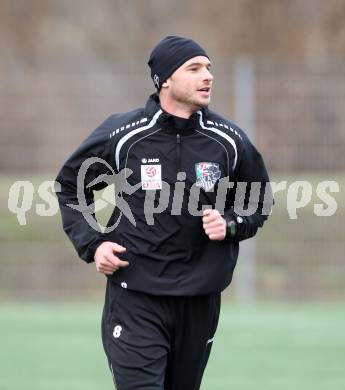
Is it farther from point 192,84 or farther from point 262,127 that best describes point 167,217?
point 262,127

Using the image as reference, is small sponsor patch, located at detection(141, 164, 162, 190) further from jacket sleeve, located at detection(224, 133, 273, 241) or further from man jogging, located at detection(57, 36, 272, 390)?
jacket sleeve, located at detection(224, 133, 273, 241)

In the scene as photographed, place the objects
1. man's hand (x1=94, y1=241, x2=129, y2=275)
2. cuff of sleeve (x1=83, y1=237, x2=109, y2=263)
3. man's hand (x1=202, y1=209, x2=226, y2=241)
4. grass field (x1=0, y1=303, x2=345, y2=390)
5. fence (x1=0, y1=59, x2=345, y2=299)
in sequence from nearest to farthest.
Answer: man's hand (x1=202, y1=209, x2=226, y2=241), man's hand (x1=94, y1=241, x2=129, y2=275), cuff of sleeve (x1=83, y1=237, x2=109, y2=263), grass field (x1=0, y1=303, x2=345, y2=390), fence (x1=0, y1=59, x2=345, y2=299)

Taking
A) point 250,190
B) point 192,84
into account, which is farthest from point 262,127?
point 192,84

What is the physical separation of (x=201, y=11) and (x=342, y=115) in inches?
345

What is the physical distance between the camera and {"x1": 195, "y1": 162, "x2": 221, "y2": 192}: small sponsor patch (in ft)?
17.5

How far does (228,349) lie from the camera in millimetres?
9062

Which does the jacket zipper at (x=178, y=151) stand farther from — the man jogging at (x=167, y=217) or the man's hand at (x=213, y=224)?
the man's hand at (x=213, y=224)

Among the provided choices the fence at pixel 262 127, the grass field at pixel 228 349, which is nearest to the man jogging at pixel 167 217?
the grass field at pixel 228 349

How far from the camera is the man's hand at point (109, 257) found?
527cm

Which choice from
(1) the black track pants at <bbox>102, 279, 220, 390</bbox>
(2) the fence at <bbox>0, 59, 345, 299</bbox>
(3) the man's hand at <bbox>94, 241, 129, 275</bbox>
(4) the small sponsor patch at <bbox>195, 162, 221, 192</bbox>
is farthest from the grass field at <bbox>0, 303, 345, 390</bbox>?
(4) the small sponsor patch at <bbox>195, 162, 221, 192</bbox>

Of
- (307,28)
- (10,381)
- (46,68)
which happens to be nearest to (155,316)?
(10,381)

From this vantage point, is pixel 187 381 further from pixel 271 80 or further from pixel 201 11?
pixel 201 11

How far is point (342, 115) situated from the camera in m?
12.0

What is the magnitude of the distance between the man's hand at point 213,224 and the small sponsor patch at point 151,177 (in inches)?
11.2
